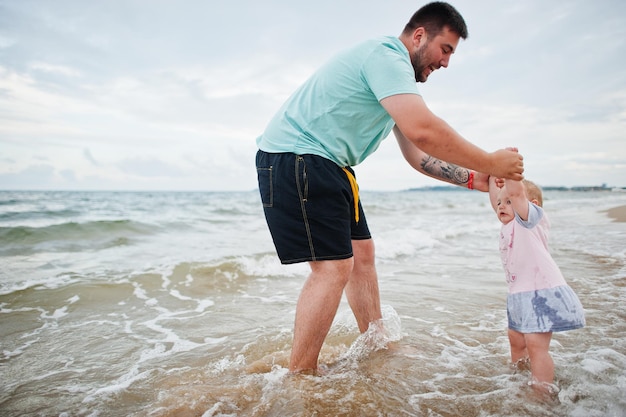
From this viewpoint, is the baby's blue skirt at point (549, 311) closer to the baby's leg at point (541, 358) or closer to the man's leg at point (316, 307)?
the baby's leg at point (541, 358)

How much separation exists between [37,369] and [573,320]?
3.55 metres

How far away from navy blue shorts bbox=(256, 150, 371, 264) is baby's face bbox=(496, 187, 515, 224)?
958mm

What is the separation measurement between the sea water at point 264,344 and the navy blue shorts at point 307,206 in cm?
78

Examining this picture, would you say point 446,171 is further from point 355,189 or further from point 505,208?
point 355,189

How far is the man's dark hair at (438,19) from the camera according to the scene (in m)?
2.30

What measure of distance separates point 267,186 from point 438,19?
1.36 metres

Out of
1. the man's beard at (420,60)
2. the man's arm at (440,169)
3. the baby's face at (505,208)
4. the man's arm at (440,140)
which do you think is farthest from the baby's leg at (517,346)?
the man's beard at (420,60)

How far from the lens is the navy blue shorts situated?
233 centimetres

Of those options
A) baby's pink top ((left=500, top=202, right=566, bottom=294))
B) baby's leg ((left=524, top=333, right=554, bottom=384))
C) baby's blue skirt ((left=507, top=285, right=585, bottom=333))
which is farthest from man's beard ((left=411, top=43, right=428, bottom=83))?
baby's leg ((left=524, top=333, right=554, bottom=384))

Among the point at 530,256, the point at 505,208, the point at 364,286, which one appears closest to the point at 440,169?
the point at 505,208

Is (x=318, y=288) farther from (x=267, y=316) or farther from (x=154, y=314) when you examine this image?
(x=154, y=314)

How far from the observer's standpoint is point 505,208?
2.54 meters

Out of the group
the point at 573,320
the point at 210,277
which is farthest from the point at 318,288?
the point at 210,277

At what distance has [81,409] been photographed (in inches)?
94.0
